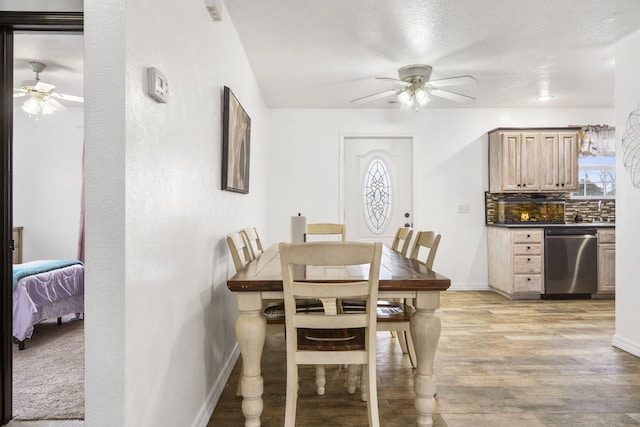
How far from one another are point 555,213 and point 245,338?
5.04m

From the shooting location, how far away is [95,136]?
1.22 metres

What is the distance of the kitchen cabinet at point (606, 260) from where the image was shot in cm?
492

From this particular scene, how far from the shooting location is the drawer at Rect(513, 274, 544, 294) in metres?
4.94

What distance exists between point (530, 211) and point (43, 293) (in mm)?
5543

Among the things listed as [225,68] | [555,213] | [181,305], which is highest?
[225,68]

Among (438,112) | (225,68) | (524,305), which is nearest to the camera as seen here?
(225,68)

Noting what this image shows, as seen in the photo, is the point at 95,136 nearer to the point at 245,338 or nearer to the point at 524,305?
the point at 245,338

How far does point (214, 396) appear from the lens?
2.28 metres

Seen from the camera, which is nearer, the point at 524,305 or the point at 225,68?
the point at 225,68

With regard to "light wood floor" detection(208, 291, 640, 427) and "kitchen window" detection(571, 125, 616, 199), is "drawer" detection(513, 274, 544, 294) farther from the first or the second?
"kitchen window" detection(571, 125, 616, 199)

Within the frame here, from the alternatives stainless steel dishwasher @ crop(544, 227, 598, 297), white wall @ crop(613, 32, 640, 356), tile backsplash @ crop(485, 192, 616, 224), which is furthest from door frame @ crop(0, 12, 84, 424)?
stainless steel dishwasher @ crop(544, 227, 598, 297)

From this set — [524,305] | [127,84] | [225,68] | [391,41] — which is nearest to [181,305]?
[127,84]

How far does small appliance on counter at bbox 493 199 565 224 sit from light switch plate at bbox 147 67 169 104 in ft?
16.1

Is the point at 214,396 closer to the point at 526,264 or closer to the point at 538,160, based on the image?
the point at 526,264
